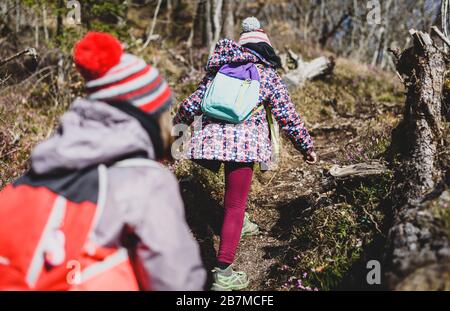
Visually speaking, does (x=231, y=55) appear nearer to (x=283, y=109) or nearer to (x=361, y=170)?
(x=283, y=109)

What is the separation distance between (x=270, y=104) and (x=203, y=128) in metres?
0.55

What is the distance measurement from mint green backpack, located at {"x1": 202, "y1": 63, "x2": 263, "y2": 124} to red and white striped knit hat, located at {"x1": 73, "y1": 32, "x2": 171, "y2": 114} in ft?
4.64

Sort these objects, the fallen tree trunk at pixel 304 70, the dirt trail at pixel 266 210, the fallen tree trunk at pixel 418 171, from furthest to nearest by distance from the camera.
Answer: the fallen tree trunk at pixel 304 70 → the dirt trail at pixel 266 210 → the fallen tree trunk at pixel 418 171

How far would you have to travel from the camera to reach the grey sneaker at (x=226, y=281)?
3.17 metres

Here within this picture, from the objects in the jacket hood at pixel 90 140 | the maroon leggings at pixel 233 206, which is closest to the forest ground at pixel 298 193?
the maroon leggings at pixel 233 206

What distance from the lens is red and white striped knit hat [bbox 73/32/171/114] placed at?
174 cm

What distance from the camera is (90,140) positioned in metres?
1.69

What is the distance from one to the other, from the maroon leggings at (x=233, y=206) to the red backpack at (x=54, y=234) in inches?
61.0

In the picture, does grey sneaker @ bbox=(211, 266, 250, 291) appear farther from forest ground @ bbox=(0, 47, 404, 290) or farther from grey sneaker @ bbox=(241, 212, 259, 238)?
grey sneaker @ bbox=(241, 212, 259, 238)

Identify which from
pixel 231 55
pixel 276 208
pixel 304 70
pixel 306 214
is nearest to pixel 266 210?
pixel 276 208

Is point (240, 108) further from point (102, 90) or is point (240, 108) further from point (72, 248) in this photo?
point (72, 248)

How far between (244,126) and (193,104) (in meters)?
0.48

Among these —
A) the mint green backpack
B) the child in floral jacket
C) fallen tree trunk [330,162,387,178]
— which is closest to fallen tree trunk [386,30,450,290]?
fallen tree trunk [330,162,387,178]

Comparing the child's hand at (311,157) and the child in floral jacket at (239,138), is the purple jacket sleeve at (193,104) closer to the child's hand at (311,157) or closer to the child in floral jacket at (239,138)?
the child in floral jacket at (239,138)
